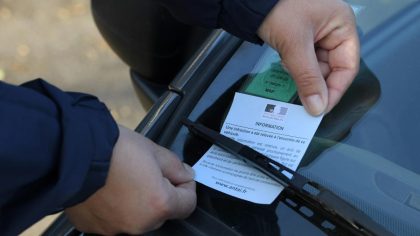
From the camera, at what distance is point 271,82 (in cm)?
142

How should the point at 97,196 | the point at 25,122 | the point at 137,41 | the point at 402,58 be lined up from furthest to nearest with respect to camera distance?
the point at 137,41 < the point at 402,58 < the point at 97,196 < the point at 25,122

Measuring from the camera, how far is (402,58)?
1.40 m

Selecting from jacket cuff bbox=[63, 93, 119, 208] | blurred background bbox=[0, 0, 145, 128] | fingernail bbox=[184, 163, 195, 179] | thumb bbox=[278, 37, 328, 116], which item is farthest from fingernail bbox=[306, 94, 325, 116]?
blurred background bbox=[0, 0, 145, 128]

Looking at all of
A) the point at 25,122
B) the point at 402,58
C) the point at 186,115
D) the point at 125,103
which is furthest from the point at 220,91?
the point at 125,103

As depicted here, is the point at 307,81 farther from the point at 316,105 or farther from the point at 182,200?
the point at 182,200

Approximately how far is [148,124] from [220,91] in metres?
0.19

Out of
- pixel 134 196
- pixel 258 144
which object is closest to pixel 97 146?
pixel 134 196

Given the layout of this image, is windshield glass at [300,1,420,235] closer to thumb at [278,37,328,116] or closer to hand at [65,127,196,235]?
thumb at [278,37,328,116]

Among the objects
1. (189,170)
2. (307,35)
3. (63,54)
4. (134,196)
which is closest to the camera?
(134,196)

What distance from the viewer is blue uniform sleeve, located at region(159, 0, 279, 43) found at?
1439 millimetres

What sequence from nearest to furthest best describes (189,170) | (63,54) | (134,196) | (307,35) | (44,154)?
1. (44,154)
2. (134,196)
3. (189,170)
4. (307,35)
5. (63,54)

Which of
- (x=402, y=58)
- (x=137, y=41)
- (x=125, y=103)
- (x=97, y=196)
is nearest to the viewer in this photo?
(x=97, y=196)

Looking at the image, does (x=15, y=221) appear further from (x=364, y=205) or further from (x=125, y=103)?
(x=125, y=103)

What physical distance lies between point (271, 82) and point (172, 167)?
0.35m
